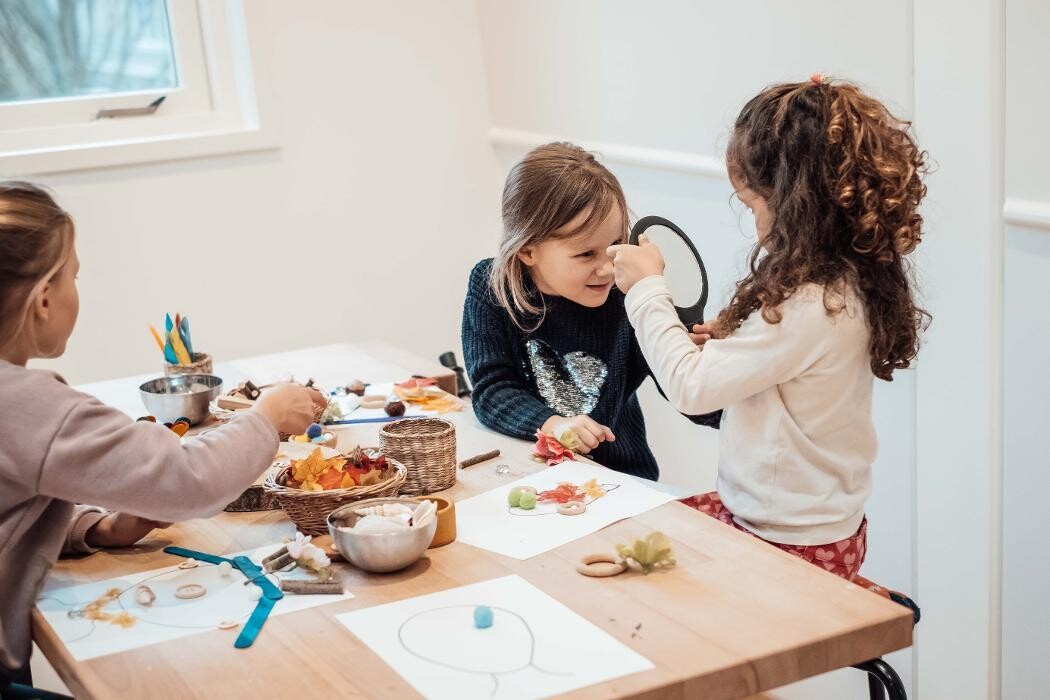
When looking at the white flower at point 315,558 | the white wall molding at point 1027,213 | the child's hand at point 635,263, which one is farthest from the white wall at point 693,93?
the white flower at point 315,558

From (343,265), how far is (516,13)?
2.80 ft

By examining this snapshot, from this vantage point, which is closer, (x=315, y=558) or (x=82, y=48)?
(x=315, y=558)

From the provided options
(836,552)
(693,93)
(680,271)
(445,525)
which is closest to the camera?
(445,525)

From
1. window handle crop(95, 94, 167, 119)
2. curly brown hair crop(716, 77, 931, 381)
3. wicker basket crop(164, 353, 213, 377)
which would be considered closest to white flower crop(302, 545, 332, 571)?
curly brown hair crop(716, 77, 931, 381)

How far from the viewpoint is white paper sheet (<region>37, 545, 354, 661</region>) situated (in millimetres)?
1190

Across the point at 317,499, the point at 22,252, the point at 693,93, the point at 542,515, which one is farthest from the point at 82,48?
the point at 542,515

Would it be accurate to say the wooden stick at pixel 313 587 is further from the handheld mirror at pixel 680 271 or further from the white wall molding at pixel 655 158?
the white wall molding at pixel 655 158

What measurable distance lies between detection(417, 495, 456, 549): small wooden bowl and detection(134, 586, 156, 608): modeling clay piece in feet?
1.00

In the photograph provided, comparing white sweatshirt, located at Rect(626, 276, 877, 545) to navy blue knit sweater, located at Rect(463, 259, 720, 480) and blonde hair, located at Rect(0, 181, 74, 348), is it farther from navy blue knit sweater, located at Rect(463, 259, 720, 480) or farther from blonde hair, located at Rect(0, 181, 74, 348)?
blonde hair, located at Rect(0, 181, 74, 348)

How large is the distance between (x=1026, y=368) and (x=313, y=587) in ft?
4.14

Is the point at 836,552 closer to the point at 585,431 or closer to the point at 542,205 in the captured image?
the point at 585,431

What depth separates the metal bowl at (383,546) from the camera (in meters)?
1.28

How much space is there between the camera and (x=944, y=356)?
2.08 metres

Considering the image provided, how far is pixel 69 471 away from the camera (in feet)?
4.14
